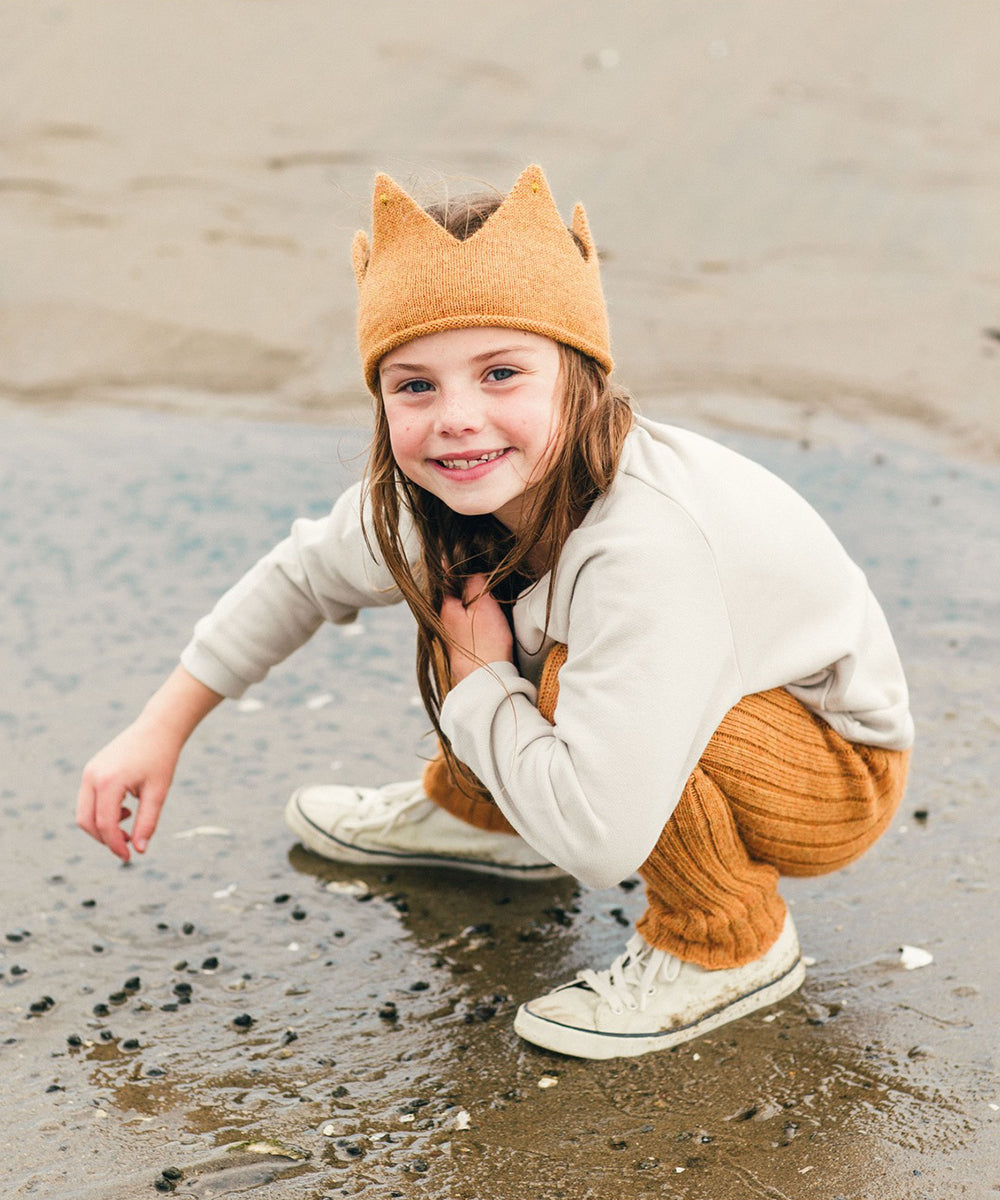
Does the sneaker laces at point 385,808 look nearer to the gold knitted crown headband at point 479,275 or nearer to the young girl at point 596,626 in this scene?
the young girl at point 596,626

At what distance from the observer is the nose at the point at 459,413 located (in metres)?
2.21

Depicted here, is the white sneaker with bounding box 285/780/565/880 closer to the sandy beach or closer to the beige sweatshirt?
the sandy beach

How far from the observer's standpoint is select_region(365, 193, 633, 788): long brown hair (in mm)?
2293

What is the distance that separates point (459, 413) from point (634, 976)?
3.27 feet

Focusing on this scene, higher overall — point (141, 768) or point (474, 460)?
point (474, 460)

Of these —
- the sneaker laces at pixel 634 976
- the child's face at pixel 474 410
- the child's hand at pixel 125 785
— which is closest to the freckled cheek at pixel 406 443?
the child's face at pixel 474 410

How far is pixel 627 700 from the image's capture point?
84.7 inches

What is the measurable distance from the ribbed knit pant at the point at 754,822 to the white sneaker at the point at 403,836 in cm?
45

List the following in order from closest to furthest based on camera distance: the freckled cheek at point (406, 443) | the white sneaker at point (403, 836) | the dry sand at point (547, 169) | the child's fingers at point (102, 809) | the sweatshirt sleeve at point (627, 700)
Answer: the sweatshirt sleeve at point (627, 700)
the freckled cheek at point (406, 443)
the child's fingers at point (102, 809)
the white sneaker at point (403, 836)
the dry sand at point (547, 169)

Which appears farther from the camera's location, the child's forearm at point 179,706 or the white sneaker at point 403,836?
the white sneaker at point 403,836

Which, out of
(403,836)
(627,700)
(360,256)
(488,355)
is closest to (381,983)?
(403,836)

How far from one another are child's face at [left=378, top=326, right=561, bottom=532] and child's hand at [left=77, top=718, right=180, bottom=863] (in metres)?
0.76

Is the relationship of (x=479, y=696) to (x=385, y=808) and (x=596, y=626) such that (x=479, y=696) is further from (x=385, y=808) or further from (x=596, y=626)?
(x=385, y=808)

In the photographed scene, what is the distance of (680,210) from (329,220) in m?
1.53
